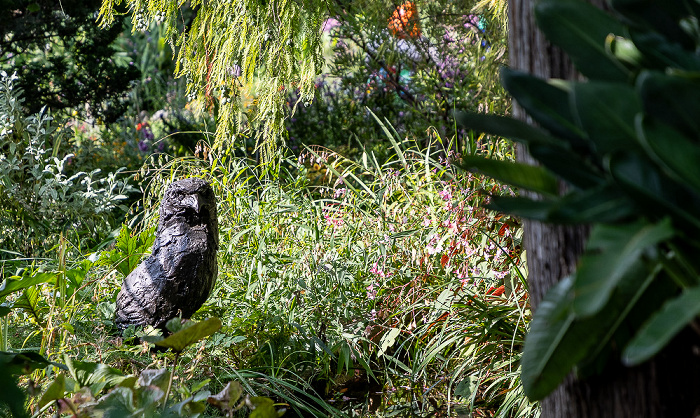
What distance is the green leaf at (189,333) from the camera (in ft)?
3.98

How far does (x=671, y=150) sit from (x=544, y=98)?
0.15m

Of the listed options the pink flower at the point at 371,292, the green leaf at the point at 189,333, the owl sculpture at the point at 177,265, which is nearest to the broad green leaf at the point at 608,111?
the green leaf at the point at 189,333

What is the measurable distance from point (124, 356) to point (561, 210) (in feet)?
7.09

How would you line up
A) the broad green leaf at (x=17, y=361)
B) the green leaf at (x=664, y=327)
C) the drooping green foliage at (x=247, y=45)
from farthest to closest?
the drooping green foliage at (x=247, y=45) < the broad green leaf at (x=17, y=361) < the green leaf at (x=664, y=327)

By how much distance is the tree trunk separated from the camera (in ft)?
2.47

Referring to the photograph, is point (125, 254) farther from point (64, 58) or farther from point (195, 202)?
point (64, 58)

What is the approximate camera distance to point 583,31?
637 mm

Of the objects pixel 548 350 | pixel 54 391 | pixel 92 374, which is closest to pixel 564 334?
pixel 548 350

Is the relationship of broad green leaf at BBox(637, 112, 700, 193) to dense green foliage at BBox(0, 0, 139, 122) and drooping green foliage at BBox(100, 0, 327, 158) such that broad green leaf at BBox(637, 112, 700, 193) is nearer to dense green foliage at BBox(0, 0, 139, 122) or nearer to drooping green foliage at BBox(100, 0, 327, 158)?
drooping green foliage at BBox(100, 0, 327, 158)

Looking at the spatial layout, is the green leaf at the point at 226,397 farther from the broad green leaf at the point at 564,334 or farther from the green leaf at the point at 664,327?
the green leaf at the point at 664,327

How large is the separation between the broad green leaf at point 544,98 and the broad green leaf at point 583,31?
4cm

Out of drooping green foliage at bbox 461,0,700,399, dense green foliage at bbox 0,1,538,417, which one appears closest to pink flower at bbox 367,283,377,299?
dense green foliage at bbox 0,1,538,417

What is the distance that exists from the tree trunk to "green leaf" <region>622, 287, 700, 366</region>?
0.26 meters

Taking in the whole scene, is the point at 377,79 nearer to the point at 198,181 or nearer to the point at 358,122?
the point at 358,122
